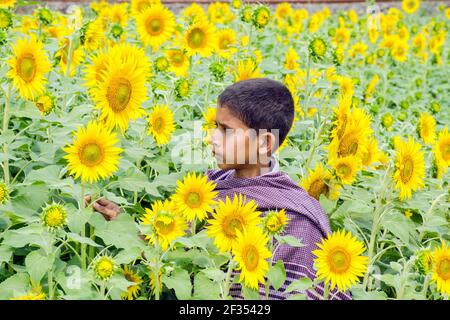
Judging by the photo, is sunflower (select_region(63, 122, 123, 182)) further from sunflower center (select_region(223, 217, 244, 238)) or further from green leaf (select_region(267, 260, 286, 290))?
green leaf (select_region(267, 260, 286, 290))

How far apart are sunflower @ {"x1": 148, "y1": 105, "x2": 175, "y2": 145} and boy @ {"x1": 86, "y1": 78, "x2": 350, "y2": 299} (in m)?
0.22

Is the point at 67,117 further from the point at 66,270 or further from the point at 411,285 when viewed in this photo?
the point at 411,285

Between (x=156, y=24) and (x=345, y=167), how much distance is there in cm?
114

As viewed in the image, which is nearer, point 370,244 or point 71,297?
point 71,297

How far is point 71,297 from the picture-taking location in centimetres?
164

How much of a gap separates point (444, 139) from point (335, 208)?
1.51 ft

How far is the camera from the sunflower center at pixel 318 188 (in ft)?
8.28

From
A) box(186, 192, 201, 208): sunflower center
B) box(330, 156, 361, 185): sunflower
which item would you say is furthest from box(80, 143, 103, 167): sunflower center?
box(330, 156, 361, 185): sunflower

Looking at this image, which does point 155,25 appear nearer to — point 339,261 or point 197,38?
point 197,38

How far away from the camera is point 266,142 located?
221cm

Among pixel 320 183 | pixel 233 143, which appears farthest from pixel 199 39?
pixel 233 143
